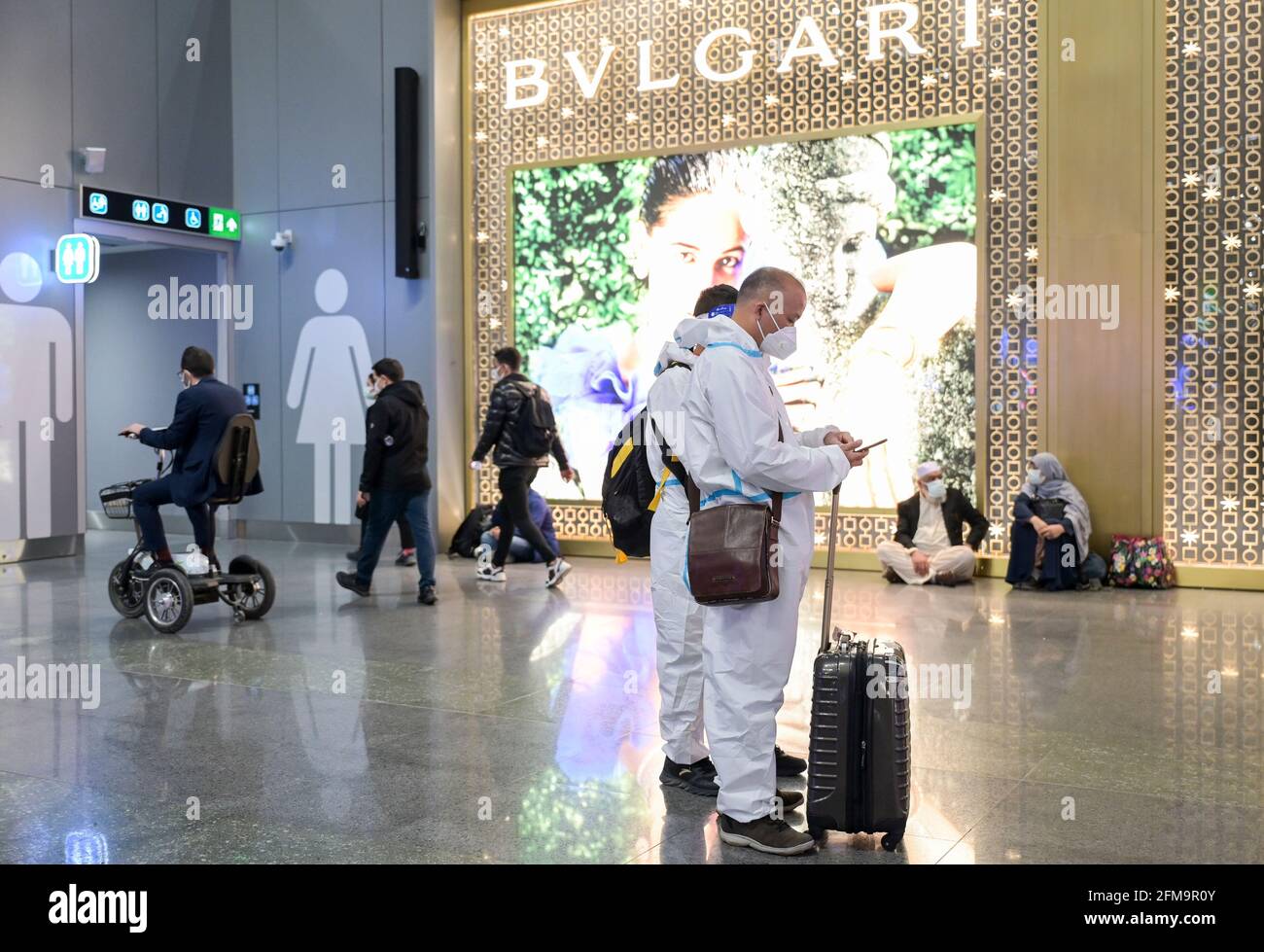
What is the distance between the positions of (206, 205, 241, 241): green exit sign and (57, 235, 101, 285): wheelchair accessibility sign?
1590mm

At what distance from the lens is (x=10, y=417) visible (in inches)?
434

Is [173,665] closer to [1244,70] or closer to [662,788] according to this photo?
[662,788]

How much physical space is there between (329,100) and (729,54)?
4.30 meters

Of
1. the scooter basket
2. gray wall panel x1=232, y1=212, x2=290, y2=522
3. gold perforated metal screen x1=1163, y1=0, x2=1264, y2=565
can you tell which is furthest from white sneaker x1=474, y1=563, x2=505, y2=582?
gold perforated metal screen x1=1163, y1=0, x2=1264, y2=565

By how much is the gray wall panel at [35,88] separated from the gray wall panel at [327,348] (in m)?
2.34

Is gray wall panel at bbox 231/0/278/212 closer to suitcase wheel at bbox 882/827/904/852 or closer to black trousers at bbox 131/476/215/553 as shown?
black trousers at bbox 131/476/215/553

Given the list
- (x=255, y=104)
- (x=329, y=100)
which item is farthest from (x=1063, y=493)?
(x=255, y=104)

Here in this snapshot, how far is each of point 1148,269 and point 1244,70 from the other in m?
1.61

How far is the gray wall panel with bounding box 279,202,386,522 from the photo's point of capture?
40.7 feet

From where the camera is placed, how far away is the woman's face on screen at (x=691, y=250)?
1098 centimetres

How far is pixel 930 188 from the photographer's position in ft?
33.3

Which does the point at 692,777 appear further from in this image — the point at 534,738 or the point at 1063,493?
the point at 1063,493
